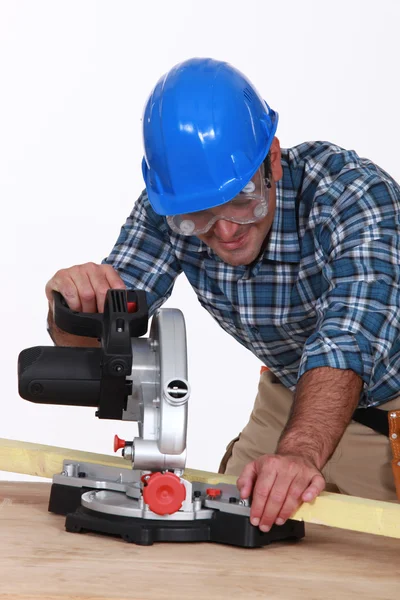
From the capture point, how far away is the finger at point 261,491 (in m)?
1.87

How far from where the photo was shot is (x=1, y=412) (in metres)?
4.92

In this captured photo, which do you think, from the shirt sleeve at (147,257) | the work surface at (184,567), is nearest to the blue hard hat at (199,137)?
the shirt sleeve at (147,257)

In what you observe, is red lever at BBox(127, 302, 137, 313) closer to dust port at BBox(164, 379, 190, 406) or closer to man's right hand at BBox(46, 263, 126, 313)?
dust port at BBox(164, 379, 190, 406)

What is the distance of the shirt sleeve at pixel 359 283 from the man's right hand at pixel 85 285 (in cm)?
54

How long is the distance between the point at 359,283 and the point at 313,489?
550mm

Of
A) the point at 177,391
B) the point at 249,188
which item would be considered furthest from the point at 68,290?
the point at 177,391

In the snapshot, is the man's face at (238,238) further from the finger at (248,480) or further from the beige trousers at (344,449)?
the finger at (248,480)

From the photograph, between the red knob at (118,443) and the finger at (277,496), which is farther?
the red knob at (118,443)

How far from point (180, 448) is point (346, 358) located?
1.41ft

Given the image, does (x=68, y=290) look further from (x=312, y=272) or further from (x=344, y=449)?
(x=344, y=449)

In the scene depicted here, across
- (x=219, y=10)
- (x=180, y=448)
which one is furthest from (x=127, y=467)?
(x=219, y=10)

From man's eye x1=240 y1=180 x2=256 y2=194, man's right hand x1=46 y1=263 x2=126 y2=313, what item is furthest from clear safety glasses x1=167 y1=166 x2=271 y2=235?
man's right hand x1=46 y1=263 x2=126 y2=313

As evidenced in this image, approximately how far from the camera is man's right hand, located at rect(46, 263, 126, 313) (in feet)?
7.97

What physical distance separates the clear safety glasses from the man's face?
0.08 ft
